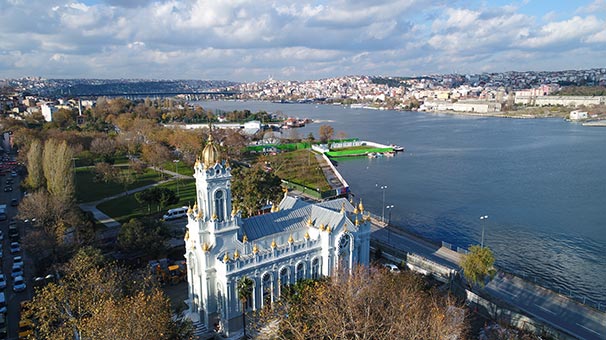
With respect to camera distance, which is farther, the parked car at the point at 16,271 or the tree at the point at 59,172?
the tree at the point at 59,172

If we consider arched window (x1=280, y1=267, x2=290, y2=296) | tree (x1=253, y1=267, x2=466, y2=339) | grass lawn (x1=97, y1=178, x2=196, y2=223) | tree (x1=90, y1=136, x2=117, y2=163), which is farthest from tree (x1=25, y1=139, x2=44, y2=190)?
tree (x1=253, y1=267, x2=466, y2=339)

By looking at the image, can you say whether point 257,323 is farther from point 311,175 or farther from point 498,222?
point 311,175

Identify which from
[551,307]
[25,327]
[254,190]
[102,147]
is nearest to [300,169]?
[254,190]

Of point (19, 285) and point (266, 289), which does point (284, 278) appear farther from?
point (19, 285)

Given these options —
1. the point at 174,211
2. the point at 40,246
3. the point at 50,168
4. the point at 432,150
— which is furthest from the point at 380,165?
the point at 40,246

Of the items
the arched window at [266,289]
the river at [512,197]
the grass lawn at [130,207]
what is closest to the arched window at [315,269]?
the arched window at [266,289]

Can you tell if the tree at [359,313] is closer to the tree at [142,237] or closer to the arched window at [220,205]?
the arched window at [220,205]
